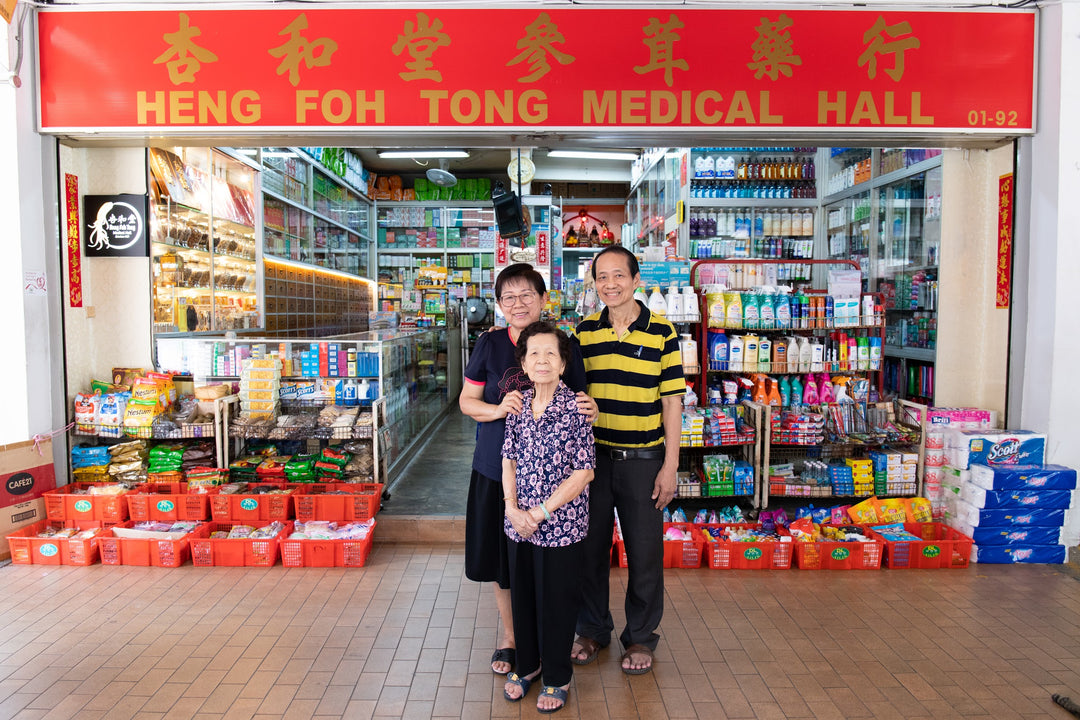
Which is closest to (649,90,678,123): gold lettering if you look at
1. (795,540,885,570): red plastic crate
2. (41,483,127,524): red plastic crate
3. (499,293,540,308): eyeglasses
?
(499,293,540,308): eyeglasses

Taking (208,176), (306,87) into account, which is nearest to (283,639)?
(306,87)

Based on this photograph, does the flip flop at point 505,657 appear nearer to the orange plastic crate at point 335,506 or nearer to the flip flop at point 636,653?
the flip flop at point 636,653

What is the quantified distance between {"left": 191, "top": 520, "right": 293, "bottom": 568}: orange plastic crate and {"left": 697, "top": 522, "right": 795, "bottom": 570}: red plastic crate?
107 inches

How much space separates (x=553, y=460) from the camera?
8.06ft

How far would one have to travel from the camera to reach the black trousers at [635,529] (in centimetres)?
293

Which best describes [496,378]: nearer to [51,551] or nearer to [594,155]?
[51,551]

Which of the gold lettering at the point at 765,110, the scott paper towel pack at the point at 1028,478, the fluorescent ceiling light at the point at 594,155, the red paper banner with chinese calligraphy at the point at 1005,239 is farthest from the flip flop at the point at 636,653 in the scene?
the fluorescent ceiling light at the point at 594,155

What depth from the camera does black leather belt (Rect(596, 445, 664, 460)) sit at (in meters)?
2.92

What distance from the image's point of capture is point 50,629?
10.6 feet

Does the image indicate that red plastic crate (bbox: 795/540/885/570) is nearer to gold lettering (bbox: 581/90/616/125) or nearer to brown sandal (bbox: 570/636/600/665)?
brown sandal (bbox: 570/636/600/665)

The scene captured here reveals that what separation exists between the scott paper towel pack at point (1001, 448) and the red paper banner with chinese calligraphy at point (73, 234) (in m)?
6.18

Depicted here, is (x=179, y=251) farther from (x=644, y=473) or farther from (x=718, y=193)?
(x=718, y=193)

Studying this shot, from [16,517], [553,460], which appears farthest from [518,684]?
[16,517]

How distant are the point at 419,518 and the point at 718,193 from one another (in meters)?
5.24
